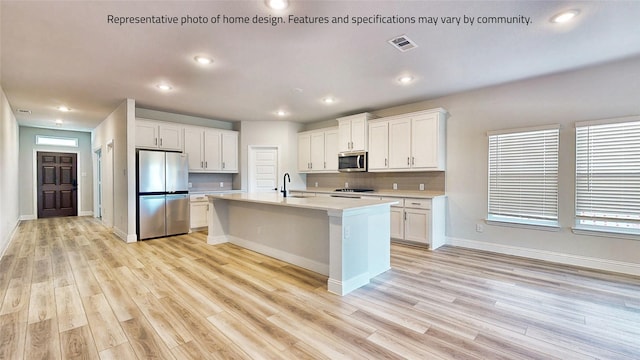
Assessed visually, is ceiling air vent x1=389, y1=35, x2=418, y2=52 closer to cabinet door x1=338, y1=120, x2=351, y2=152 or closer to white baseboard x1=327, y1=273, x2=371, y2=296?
white baseboard x1=327, y1=273, x2=371, y2=296

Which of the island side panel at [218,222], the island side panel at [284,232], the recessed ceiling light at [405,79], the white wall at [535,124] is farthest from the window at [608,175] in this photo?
the island side panel at [218,222]

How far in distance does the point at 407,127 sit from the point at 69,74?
16.5 ft

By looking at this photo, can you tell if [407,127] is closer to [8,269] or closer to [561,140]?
[561,140]

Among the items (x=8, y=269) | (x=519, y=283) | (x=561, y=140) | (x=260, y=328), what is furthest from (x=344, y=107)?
(x=8, y=269)

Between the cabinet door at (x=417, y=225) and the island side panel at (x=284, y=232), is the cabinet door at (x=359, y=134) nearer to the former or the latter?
the cabinet door at (x=417, y=225)

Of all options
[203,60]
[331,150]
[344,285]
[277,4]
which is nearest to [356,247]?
[344,285]

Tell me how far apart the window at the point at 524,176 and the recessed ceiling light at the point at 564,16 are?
1827mm

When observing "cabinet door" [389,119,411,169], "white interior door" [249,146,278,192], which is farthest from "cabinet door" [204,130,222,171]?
"cabinet door" [389,119,411,169]

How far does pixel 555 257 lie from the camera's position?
3.86 m

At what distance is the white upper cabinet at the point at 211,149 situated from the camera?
619cm

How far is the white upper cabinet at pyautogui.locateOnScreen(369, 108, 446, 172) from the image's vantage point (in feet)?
15.5

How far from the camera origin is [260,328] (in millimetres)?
2229

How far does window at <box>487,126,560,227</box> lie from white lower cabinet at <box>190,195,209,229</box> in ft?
17.7

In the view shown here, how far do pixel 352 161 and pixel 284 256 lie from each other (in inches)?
105
